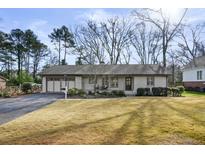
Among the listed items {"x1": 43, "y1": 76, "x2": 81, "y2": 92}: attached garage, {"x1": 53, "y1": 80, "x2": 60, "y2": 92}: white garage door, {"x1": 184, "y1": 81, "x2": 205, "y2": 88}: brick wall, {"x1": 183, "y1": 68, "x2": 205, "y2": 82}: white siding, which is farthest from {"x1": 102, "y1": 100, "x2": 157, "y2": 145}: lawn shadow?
{"x1": 183, "y1": 68, "x2": 205, "y2": 82}: white siding

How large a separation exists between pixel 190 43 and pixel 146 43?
6383 millimetres

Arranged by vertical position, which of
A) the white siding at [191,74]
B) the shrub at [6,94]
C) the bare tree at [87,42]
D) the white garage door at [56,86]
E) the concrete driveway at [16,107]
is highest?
the bare tree at [87,42]

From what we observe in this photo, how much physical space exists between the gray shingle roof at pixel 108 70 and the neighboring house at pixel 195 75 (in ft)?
20.8

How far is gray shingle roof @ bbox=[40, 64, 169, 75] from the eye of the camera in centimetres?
2802

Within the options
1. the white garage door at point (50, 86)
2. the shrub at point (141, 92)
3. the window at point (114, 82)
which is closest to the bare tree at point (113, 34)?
the window at point (114, 82)

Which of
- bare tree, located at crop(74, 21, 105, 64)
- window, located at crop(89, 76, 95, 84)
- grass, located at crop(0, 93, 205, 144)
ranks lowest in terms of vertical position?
grass, located at crop(0, 93, 205, 144)

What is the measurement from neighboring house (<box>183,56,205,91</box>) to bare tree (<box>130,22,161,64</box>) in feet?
17.7

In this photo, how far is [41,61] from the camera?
1779 inches

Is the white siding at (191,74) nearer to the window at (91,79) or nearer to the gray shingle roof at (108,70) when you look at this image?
the gray shingle roof at (108,70)

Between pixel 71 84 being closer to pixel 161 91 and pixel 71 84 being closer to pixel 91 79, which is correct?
pixel 91 79

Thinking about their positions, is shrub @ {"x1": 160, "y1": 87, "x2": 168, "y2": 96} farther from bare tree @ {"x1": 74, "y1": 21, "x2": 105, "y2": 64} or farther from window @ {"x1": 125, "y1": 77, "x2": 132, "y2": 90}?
bare tree @ {"x1": 74, "y1": 21, "x2": 105, "y2": 64}

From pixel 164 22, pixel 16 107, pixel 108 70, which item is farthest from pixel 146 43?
pixel 16 107

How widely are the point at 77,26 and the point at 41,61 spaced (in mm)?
10334

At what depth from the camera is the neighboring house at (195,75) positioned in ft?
107
